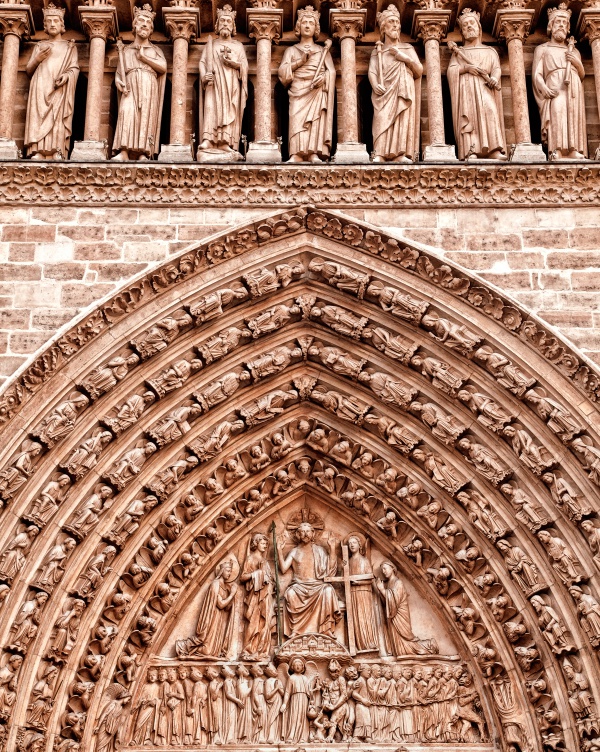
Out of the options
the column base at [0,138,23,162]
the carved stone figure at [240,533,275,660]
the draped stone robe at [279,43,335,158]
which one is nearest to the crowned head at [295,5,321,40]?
the draped stone robe at [279,43,335,158]

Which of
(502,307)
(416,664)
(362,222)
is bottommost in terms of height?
(416,664)

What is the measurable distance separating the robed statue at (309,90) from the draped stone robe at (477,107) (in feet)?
3.59

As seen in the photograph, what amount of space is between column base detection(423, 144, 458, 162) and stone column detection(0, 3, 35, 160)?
11.4 ft

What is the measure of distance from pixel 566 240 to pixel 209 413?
3.29 metres

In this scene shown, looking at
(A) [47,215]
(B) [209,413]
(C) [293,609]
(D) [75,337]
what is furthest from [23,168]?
(C) [293,609]

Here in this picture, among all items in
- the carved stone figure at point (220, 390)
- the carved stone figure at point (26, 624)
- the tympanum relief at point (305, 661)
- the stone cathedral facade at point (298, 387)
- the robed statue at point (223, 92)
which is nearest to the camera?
the carved stone figure at point (26, 624)

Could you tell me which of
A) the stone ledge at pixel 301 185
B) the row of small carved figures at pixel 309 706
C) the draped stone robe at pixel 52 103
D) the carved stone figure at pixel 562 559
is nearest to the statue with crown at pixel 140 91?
the stone ledge at pixel 301 185

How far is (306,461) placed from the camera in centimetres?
1288

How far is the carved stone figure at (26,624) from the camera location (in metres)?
11.3

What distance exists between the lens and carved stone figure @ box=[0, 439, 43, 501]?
11438mm

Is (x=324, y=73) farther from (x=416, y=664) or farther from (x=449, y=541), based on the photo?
(x=416, y=664)

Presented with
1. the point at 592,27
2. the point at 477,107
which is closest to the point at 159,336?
the point at 477,107

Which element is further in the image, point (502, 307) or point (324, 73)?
point (324, 73)

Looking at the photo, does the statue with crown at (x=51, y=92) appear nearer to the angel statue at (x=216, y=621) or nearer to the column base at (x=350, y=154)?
the column base at (x=350, y=154)
